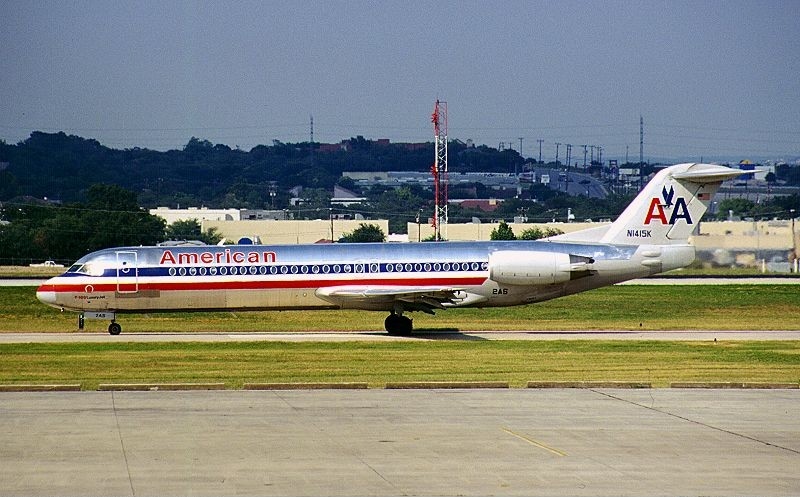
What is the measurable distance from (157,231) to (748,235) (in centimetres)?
5924

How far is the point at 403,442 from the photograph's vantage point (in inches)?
769

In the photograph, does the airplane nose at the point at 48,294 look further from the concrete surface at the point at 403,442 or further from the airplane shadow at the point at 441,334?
the concrete surface at the point at 403,442

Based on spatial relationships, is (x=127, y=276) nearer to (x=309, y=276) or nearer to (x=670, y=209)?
(x=309, y=276)

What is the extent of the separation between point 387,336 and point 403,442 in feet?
71.4

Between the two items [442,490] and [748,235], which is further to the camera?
[748,235]

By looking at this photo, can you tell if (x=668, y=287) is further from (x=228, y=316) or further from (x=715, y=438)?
(x=715, y=438)

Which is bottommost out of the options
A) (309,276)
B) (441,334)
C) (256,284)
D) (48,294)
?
(441,334)

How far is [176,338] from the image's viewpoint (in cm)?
4044

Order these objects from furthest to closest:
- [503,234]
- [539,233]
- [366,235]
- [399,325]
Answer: [539,233] → [366,235] → [503,234] → [399,325]

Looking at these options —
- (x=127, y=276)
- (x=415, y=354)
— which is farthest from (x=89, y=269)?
(x=415, y=354)

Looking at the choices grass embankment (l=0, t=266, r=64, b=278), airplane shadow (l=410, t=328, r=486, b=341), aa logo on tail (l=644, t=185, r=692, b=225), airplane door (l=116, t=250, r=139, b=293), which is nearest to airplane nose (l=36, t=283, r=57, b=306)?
airplane door (l=116, t=250, r=139, b=293)

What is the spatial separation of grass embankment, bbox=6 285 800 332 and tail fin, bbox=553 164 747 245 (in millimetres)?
4985

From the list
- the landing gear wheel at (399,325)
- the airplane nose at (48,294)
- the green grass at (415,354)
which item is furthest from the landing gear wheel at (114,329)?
the landing gear wheel at (399,325)

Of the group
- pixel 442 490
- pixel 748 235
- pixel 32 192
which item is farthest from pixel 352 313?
pixel 32 192
